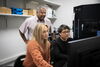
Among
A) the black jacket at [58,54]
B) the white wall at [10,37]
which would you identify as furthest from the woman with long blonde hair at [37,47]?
the white wall at [10,37]

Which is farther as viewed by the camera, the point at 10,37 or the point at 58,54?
the point at 10,37

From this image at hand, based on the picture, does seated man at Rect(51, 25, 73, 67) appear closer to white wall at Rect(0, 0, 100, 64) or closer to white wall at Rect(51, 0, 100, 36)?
white wall at Rect(0, 0, 100, 64)

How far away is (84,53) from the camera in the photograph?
0.76 m

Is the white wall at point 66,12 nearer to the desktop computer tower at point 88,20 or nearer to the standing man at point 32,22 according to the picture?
the desktop computer tower at point 88,20

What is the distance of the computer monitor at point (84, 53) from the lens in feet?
2.37

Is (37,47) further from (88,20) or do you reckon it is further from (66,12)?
(66,12)

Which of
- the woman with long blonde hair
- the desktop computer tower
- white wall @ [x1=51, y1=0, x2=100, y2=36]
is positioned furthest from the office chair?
white wall @ [x1=51, y1=0, x2=100, y2=36]

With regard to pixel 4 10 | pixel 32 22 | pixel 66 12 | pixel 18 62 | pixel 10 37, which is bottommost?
pixel 18 62

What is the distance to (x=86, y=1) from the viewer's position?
425 cm

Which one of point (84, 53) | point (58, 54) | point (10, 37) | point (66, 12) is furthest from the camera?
point (66, 12)

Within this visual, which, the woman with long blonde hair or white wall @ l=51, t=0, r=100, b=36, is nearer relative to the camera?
the woman with long blonde hair

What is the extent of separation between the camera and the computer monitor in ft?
2.37

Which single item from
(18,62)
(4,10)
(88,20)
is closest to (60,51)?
(18,62)

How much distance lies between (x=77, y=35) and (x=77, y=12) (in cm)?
55
